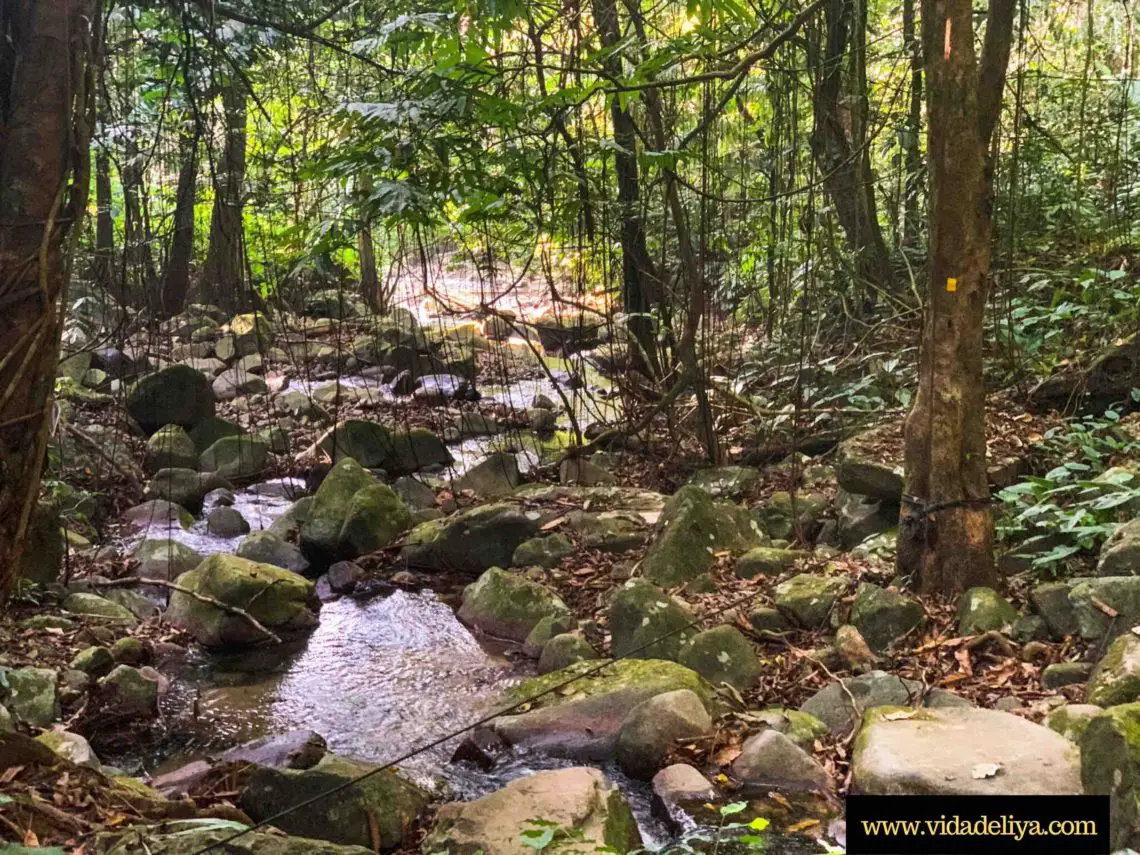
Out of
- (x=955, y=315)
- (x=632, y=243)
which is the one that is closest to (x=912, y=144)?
(x=632, y=243)

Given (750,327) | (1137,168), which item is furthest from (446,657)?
(1137,168)

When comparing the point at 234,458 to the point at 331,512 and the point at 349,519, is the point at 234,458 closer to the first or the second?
the point at 331,512

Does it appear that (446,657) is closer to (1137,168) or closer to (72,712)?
(72,712)

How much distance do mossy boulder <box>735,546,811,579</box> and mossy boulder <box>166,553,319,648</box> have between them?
1947mm

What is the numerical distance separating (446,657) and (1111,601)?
249cm

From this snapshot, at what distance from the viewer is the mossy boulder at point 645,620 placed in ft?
12.0

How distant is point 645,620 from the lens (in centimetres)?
373

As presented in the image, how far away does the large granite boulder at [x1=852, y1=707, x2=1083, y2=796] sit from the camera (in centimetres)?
222

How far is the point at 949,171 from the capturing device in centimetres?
308

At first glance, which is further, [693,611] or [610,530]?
[610,530]

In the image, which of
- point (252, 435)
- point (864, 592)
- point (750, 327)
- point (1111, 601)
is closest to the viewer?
point (1111, 601)

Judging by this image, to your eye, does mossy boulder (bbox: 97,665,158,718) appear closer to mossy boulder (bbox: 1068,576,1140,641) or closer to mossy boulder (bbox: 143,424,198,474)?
mossy boulder (bbox: 1068,576,1140,641)

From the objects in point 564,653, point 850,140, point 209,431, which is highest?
point 850,140

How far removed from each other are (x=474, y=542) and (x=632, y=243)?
210cm
